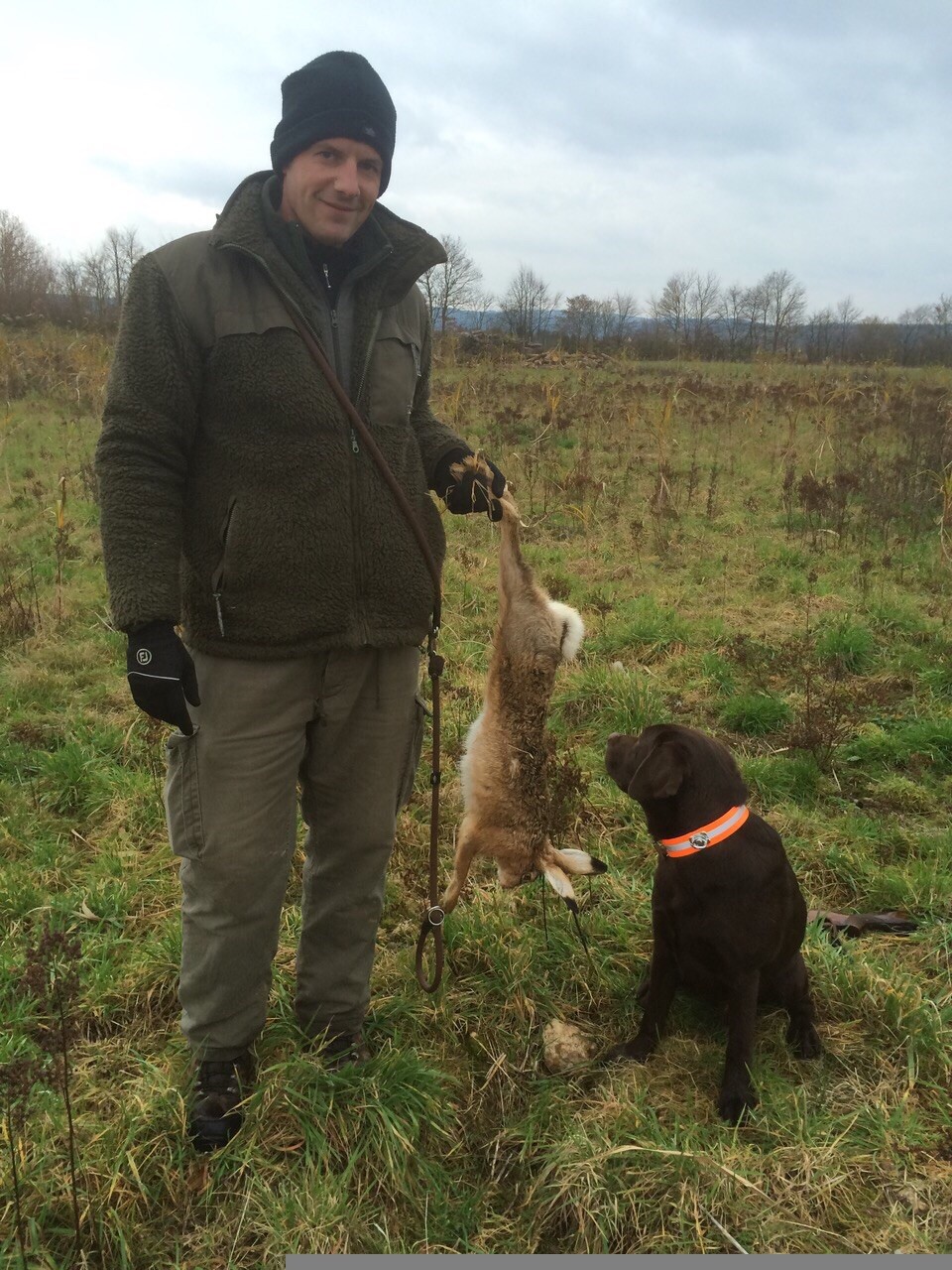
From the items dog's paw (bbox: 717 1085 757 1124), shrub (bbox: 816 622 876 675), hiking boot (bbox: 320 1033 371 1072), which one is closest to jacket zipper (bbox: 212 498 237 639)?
hiking boot (bbox: 320 1033 371 1072)

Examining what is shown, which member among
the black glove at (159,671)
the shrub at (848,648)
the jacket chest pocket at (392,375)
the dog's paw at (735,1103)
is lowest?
the dog's paw at (735,1103)

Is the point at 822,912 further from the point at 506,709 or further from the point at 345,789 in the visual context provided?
the point at 345,789

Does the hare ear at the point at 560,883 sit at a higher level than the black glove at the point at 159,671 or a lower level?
lower

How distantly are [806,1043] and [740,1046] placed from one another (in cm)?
35

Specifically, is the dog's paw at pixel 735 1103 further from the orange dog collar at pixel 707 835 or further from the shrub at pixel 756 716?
the shrub at pixel 756 716

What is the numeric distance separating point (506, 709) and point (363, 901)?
29.4 inches

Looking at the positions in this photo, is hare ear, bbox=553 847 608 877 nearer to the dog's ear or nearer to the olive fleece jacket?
the dog's ear

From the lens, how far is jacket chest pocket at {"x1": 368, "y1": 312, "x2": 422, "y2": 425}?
7.93ft

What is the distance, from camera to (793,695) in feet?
18.2

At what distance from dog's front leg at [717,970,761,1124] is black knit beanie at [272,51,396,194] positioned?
8.61 ft

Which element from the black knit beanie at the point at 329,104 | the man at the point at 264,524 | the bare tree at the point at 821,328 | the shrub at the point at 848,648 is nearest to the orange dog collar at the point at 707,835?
the man at the point at 264,524

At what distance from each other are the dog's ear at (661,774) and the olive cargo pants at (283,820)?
2.31 feet

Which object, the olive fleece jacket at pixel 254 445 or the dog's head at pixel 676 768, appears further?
the dog's head at pixel 676 768

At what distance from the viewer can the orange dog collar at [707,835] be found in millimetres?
2592
